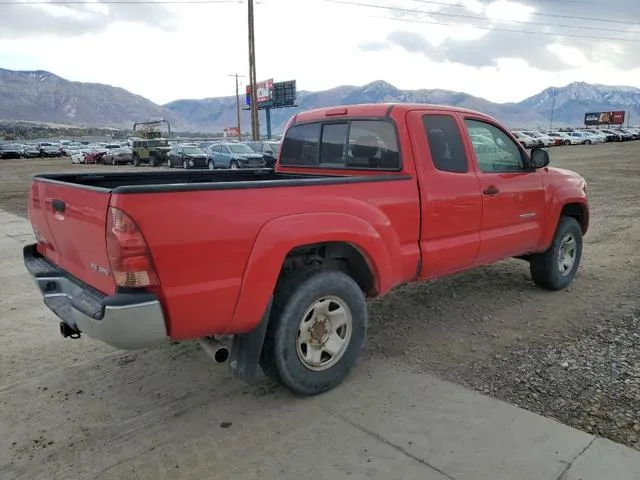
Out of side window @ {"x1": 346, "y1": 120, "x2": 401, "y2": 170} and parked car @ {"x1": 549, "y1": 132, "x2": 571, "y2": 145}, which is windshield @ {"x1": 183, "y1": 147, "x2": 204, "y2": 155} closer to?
side window @ {"x1": 346, "y1": 120, "x2": 401, "y2": 170}

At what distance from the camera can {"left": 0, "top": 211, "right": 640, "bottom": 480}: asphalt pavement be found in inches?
105

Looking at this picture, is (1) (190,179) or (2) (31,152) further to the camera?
(2) (31,152)

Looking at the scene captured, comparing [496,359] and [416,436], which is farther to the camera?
[496,359]

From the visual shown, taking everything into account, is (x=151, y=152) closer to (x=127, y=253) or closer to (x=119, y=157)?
(x=119, y=157)

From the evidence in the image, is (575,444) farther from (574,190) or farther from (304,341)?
(574,190)

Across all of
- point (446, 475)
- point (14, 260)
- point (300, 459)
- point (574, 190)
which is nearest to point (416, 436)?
point (446, 475)

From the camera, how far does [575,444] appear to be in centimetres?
282

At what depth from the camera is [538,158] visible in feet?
15.8

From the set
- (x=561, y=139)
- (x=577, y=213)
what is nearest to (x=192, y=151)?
(x=577, y=213)

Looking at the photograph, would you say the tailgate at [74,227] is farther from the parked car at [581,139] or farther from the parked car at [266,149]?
the parked car at [581,139]

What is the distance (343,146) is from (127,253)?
2392 millimetres

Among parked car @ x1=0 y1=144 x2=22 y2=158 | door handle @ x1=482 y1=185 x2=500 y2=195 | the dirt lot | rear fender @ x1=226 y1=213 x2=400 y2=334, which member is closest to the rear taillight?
rear fender @ x1=226 y1=213 x2=400 y2=334

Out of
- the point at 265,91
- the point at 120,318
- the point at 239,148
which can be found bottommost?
the point at 120,318

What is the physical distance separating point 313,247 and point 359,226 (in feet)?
1.09
